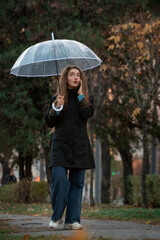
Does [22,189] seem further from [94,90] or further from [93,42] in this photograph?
[93,42]

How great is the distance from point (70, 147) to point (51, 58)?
5.26ft

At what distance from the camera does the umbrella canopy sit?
6750 millimetres

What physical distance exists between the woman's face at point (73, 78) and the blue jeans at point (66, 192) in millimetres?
997

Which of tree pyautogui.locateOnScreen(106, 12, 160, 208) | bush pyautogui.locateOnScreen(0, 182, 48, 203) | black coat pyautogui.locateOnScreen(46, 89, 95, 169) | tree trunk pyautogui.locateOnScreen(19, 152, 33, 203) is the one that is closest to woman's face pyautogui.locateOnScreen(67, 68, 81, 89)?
black coat pyautogui.locateOnScreen(46, 89, 95, 169)

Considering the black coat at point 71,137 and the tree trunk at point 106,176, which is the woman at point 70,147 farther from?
the tree trunk at point 106,176

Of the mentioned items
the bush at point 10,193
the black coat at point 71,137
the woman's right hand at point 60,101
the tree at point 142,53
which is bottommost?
the bush at point 10,193

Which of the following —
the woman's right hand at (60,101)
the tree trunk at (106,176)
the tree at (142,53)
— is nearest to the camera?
the woman's right hand at (60,101)

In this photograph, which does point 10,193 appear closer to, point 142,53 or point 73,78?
point 142,53

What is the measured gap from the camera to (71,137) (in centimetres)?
565

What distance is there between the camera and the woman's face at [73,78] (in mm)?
5762

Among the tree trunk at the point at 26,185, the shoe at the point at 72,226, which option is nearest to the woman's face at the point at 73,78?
the shoe at the point at 72,226

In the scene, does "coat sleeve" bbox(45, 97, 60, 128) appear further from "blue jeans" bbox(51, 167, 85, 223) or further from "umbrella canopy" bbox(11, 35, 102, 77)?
"umbrella canopy" bbox(11, 35, 102, 77)

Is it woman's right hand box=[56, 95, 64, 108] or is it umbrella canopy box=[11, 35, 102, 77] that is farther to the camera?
umbrella canopy box=[11, 35, 102, 77]

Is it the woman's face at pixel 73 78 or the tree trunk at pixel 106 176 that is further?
the tree trunk at pixel 106 176
